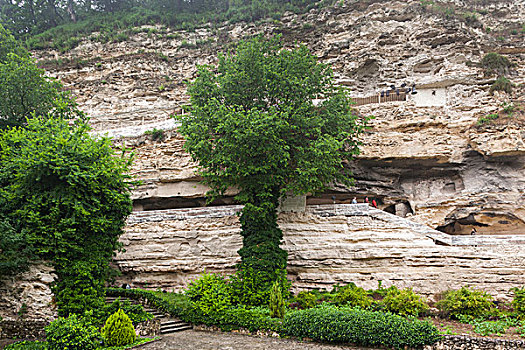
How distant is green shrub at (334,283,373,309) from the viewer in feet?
38.0

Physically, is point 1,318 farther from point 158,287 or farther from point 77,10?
point 77,10

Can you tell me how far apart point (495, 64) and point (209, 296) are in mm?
19640

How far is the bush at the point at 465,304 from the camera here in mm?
10680

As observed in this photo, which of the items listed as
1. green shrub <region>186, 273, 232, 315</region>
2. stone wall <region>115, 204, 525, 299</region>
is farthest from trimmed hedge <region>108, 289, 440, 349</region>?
stone wall <region>115, 204, 525, 299</region>

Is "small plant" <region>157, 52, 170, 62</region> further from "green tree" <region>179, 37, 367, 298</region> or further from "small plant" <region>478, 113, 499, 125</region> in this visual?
"small plant" <region>478, 113, 499, 125</region>

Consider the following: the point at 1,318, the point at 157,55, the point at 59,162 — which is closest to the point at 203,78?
the point at 59,162

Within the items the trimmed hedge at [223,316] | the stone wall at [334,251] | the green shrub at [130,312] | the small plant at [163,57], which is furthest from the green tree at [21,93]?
the small plant at [163,57]

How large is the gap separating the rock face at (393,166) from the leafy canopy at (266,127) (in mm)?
2279

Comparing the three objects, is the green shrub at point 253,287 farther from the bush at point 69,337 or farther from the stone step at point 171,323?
the bush at point 69,337

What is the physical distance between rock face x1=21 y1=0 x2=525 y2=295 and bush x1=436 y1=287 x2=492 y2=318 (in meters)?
1.79

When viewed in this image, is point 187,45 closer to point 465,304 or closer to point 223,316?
point 223,316

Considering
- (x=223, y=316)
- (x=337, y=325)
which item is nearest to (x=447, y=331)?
(x=337, y=325)

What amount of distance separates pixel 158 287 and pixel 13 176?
7.38 meters

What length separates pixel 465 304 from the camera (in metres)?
10.8
